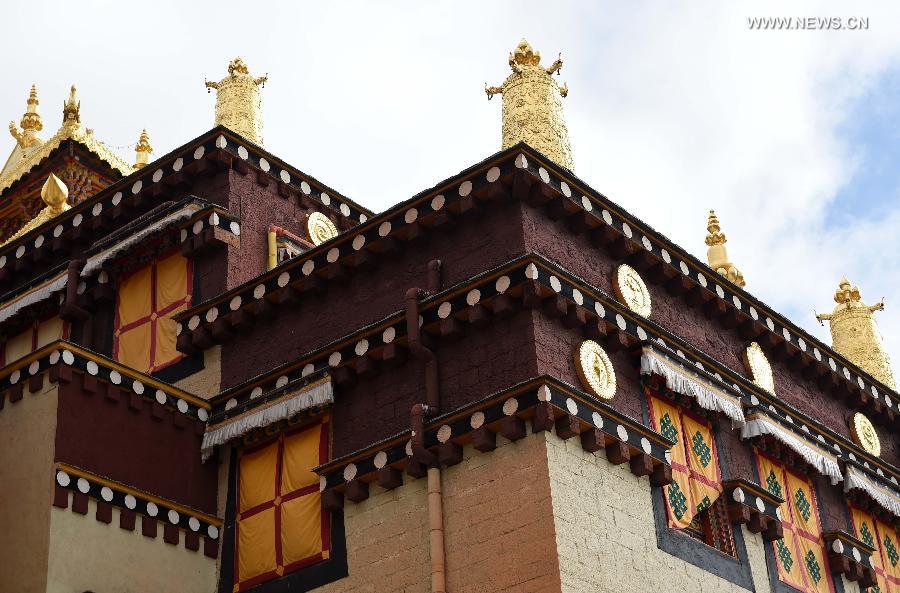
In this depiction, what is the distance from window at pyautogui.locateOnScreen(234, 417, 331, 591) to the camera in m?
18.3

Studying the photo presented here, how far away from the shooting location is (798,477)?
68.6ft

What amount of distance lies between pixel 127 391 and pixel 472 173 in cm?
510

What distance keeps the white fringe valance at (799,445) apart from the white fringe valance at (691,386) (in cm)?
24

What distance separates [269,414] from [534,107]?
5.82m

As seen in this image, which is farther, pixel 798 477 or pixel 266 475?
pixel 798 477

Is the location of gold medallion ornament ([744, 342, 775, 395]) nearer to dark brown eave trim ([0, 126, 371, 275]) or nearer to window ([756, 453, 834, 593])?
window ([756, 453, 834, 593])

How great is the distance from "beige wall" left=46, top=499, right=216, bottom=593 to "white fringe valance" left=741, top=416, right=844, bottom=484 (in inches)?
284

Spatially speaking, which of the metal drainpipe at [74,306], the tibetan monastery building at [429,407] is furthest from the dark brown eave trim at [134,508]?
the metal drainpipe at [74,306]

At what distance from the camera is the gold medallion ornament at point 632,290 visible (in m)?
19.3

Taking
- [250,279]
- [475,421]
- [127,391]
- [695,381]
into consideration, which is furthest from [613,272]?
[127,391]

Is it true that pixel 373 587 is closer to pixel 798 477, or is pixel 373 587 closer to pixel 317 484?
pixel 317 484

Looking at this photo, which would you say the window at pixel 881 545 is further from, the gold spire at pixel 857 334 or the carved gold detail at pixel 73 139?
the carved gold detail at pixel 73 139

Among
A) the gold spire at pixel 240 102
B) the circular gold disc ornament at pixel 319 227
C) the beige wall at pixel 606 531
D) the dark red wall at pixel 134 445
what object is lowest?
the beige wall at pixel 606 531

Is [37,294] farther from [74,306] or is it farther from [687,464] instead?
[687,464]
